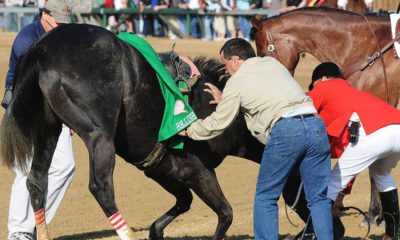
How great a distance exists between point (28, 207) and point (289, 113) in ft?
8.79

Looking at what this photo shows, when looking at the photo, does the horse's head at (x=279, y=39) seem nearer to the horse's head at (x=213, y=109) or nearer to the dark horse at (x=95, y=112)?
the horse's head at (x=213, y=109)

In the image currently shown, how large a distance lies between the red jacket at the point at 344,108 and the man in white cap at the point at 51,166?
2.18 meters

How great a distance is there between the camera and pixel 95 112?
21.8ft

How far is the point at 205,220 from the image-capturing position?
9703mm

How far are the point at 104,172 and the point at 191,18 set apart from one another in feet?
59.2

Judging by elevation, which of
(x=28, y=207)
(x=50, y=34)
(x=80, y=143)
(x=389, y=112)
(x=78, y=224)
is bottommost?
(x=80, y=143)

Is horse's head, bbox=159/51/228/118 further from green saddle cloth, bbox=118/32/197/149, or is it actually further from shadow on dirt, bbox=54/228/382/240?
shadow on dirt, bbox=54/228/382/240

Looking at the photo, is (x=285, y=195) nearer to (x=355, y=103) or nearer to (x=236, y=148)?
(x=236, y=148)

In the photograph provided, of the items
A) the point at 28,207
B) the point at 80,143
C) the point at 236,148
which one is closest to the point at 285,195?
the point at 236,148

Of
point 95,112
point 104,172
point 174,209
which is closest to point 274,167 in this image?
point 104,172

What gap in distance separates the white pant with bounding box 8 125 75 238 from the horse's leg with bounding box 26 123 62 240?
77 centimetres

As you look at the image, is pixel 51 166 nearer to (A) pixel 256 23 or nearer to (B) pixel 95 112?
(B) pixel 95 112

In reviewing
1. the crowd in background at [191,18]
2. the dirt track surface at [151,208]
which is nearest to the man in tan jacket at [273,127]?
the dirt track surface at [151,208]

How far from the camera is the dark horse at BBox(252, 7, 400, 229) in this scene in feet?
29.6
